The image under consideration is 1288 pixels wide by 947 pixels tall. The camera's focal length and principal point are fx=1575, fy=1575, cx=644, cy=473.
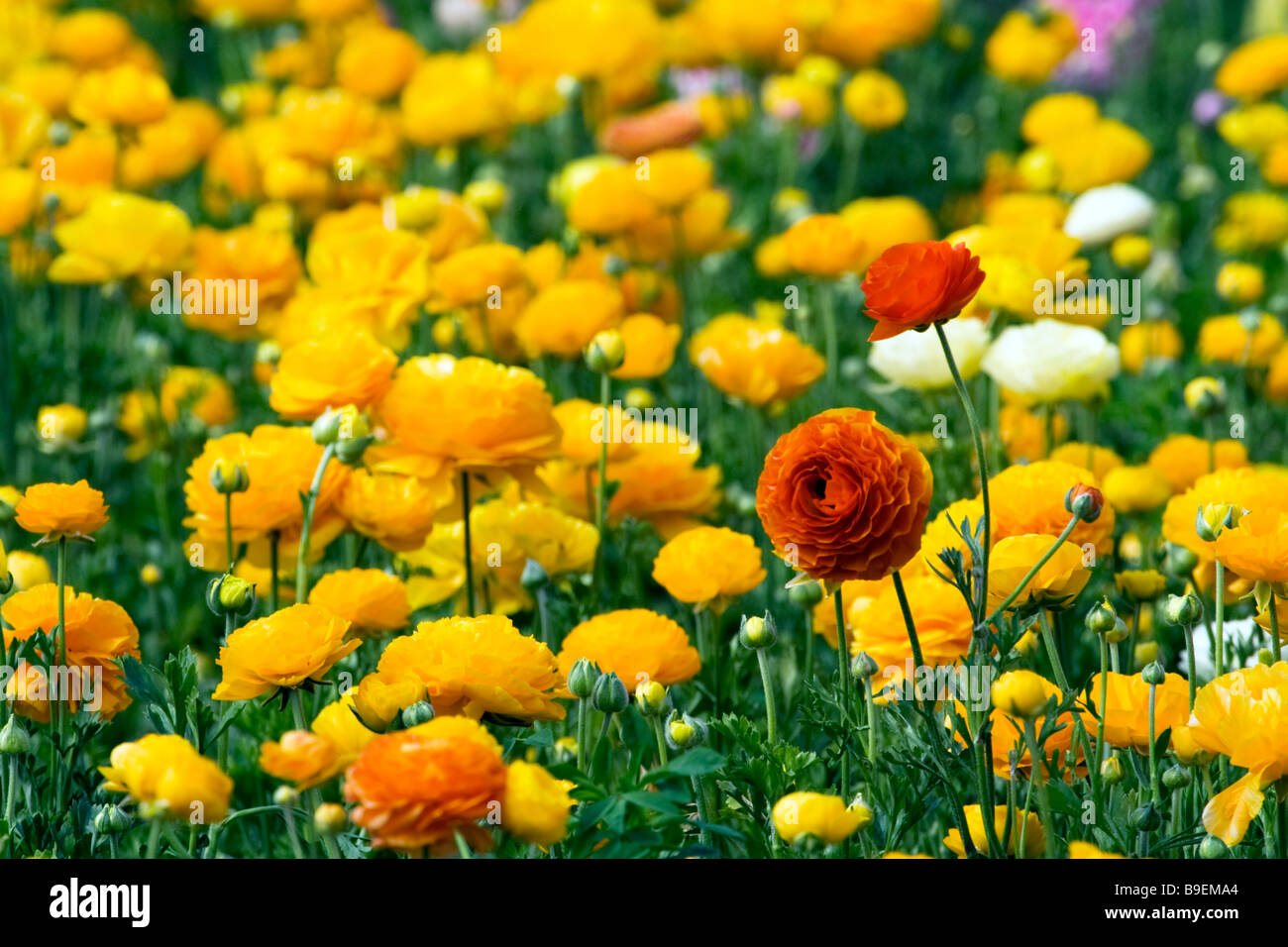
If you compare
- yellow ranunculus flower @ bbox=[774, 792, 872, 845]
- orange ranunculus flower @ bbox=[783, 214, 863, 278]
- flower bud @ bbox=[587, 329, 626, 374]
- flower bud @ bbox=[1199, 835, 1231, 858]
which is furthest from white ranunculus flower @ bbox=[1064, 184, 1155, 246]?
yellow ranunculus flower @ bbox=[774, 792, 872, 845]

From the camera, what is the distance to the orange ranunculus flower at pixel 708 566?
169cm

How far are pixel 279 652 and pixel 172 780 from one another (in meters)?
0.21

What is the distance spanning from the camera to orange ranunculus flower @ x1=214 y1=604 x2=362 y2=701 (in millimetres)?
1305

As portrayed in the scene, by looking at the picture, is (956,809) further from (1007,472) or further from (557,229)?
(557,229)

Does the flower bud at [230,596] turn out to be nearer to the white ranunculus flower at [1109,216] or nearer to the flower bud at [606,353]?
the flower bud at [606,353]

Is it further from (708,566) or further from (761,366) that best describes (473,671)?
(761,366)

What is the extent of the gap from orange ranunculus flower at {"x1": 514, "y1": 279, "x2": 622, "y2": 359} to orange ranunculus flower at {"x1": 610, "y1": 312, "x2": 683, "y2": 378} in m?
0.05

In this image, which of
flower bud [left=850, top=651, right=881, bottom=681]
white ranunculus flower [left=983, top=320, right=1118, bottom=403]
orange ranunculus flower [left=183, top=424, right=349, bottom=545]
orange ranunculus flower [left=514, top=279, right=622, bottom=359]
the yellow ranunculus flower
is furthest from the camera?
orange ranunculus flower [left=514, top=279, right=622, bottom=359]

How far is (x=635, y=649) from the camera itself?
1.53 meters

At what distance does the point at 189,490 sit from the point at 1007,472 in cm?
89

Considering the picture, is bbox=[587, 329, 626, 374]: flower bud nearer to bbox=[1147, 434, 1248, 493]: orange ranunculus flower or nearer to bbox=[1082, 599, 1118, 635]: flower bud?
bbox=[1082, 599, 1118, 635]: flower bud

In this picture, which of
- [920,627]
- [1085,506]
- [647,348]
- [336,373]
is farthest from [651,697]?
[647,348]

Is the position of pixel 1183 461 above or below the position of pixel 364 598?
above

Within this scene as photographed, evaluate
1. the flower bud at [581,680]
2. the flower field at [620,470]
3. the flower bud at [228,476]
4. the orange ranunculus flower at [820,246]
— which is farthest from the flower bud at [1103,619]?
the orange ranunculus flower at [820,246]
